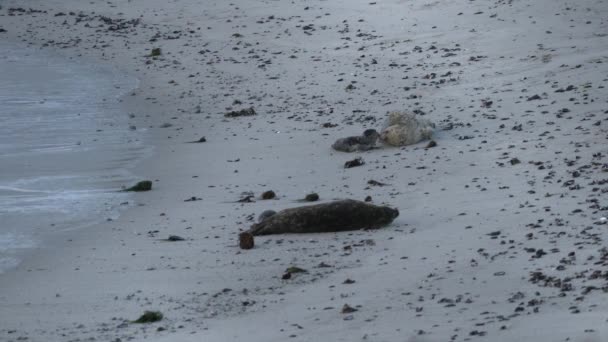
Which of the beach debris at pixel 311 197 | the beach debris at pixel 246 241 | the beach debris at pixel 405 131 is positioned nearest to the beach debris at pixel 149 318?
the beach debris at pixel 246 241

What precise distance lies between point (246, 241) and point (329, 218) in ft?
1.97

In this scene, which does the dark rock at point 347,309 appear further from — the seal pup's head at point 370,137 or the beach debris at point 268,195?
the seal pup's head at point 370,137

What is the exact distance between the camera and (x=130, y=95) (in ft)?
47.9

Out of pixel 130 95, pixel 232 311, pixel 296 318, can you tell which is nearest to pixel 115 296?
pixel 232 311

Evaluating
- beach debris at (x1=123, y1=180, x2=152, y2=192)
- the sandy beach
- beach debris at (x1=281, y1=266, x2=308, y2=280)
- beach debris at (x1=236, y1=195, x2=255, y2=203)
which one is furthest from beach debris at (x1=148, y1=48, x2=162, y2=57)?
beach debris at (x1=281, y1=266, x2=308, y2=280)

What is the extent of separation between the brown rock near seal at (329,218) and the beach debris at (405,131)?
8.82ft

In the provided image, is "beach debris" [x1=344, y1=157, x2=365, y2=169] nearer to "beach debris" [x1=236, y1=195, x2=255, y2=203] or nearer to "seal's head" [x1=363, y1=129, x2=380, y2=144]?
"seal's head" [x1=363, y1=129, x2=380, y2=144]

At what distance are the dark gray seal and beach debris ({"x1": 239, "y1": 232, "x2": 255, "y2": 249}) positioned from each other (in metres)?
3.15

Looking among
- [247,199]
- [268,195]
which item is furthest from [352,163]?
[247,199]

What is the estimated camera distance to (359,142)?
413 inches

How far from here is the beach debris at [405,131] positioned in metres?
10.5

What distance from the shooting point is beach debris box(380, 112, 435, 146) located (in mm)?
10484

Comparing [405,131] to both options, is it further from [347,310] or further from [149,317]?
[149,317]

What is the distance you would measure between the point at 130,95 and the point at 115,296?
816 cm
